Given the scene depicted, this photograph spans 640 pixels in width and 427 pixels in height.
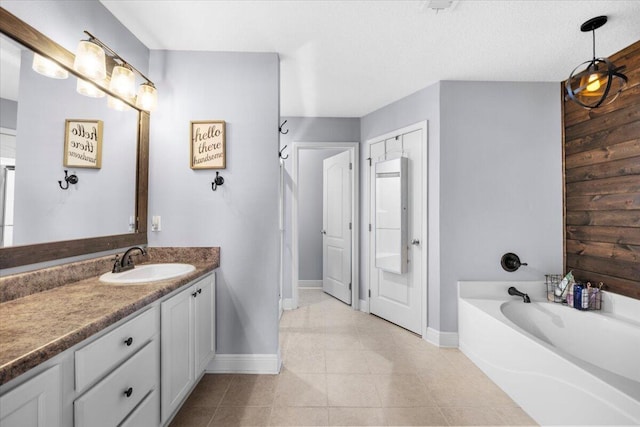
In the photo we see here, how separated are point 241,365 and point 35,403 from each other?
1.49 meters

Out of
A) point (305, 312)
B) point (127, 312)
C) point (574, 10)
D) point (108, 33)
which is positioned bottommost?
point (305, 312)

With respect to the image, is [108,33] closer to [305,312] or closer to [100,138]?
[100,138]

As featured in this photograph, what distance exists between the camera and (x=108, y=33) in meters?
1.74

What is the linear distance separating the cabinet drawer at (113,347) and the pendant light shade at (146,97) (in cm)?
141

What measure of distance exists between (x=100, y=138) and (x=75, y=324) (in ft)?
4.07

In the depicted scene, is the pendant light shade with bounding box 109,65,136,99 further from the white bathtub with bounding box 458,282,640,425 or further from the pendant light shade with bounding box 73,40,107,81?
the white bathtub with bounding box 458,282,640,425

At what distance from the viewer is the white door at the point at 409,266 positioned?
2.79 meters

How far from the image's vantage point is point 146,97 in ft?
6.18

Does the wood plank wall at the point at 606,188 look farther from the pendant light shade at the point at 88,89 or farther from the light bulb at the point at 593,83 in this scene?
the pendant light shade at the point at 88,89

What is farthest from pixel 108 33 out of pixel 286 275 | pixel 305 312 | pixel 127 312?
pixel 305 312

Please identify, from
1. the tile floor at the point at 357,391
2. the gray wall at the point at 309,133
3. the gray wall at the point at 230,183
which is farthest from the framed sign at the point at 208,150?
the tile floor at the point at 357,391

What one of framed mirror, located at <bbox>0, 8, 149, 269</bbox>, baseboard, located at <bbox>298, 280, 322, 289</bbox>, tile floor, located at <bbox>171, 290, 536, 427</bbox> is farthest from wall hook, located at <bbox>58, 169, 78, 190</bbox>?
baseboard, located at <bbox>298, 280, 322, 289</bbox>

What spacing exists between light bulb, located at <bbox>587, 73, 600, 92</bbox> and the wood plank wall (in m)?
0.26

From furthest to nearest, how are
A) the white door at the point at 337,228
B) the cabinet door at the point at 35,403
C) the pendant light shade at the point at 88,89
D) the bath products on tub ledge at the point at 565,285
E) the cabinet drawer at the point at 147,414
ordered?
the white door at the point at 337,228, the bath products on tub ledge at the point at 565,285, the pendant light shade at the point at 88,89, the cabinet drawer at the point at 147,414, the cabinet door at the point at 35,403
